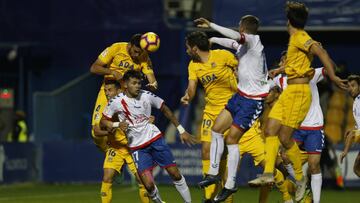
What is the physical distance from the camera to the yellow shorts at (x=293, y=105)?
15836 millimetres

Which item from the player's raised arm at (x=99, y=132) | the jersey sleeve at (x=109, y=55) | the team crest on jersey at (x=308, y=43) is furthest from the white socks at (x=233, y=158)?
the jersey sleeve at (x=109, y=55)

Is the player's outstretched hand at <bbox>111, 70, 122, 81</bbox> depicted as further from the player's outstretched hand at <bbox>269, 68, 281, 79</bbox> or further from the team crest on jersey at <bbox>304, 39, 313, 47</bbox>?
the team crest on jersey at <bbox>304, 39, 313, 47</bbox>

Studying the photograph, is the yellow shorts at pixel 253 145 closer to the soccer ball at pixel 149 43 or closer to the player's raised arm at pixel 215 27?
the soccer ball at pixel 149 43

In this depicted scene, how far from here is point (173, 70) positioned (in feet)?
107

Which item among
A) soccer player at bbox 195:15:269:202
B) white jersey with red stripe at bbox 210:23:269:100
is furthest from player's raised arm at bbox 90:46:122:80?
white jersey with red stripe at bbox 210:23:269:100

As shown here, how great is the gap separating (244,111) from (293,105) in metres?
0.76

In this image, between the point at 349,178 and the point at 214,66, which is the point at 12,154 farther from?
the point at 214,66

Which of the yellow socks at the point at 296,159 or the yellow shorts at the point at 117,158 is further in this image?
the yellow shorts at the point at 117,158

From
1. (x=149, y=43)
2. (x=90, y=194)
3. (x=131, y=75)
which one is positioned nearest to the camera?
(x=131, y=75)

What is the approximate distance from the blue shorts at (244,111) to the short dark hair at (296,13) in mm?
1306

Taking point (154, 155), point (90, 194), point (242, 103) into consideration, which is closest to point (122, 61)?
point (154, 155)

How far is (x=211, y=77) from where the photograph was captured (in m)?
17.8

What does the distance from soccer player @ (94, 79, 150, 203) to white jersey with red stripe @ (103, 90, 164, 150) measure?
0.79m

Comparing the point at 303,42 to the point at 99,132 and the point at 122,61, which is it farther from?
the point at 99,132
